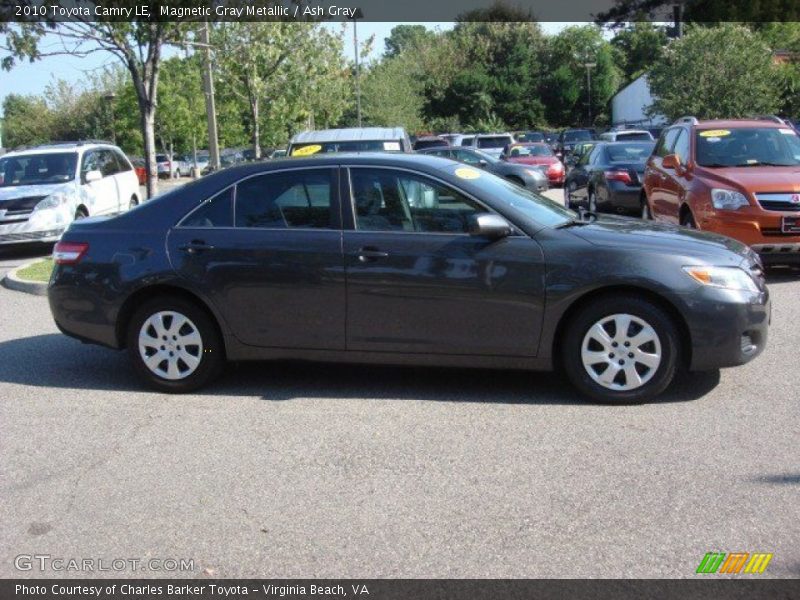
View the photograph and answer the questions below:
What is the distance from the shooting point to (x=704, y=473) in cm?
468

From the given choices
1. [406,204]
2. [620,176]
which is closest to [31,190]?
[620,176]

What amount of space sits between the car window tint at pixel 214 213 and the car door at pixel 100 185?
32.2 ft

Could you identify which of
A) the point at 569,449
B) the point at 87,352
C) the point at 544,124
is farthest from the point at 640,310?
the point at 544,124

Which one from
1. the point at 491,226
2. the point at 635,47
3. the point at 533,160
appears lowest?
the point at 491,226

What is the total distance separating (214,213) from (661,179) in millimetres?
7162

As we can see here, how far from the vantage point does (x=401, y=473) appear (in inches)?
190

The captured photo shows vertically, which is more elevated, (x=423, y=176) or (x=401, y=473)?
(x=423, y=176)

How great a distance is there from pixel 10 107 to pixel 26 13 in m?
78.5

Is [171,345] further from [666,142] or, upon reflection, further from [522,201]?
[666,142]

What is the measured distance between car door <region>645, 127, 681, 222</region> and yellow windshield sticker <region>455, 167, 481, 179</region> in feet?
17.9

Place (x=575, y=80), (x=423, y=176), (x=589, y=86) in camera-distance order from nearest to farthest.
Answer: (x=423, y=176)
(x=589, y=86)
(x=575, y=80)

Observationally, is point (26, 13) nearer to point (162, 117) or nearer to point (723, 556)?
point (723, 556)

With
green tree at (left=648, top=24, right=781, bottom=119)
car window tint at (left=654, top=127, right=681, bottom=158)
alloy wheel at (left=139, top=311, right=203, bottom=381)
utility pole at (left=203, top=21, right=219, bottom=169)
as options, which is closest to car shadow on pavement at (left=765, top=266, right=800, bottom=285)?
car window tint at (left=654, top=127, right=681, bottom=158)

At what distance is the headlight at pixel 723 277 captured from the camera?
5750 mm
